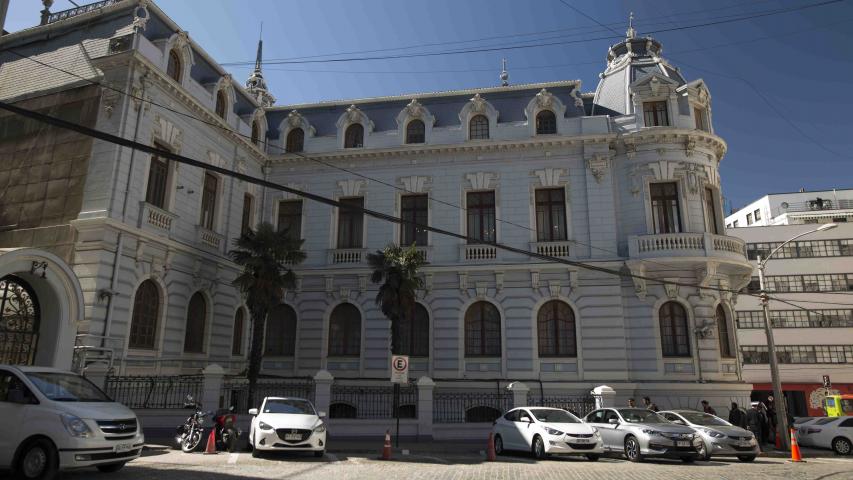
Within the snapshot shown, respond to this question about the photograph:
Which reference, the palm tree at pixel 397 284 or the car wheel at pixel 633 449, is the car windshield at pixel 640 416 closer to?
the car wheel at pixel 633 449

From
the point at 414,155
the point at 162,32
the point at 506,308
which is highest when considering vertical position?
the point at 162,32

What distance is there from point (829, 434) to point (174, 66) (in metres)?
29.2

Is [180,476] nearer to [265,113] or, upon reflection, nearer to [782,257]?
[265,113]

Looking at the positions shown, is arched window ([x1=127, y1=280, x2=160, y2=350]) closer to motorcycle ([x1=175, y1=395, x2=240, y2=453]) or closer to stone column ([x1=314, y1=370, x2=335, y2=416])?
motorcycle ([x1=175, y1=395, x2=240, y2=453])

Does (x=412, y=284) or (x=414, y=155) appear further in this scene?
(x=414, y=155)

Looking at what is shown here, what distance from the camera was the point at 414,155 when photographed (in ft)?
95.2

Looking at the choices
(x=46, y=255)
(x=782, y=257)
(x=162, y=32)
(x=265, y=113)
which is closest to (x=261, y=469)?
(x=46, y=255)

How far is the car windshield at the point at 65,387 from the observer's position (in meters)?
10.6

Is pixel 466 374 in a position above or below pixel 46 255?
below

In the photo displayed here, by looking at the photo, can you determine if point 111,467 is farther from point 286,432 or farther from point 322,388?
point 322,388

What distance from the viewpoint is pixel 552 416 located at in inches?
672

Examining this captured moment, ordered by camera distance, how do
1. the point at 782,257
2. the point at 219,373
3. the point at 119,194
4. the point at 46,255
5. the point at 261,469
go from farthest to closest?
the point at 782,257, the point at 119,194, the point at 219,373, the point at 46,255, the point at 261,469

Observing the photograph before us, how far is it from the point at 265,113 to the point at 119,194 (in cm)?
1323

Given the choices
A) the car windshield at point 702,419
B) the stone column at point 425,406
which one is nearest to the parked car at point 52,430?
the stone column at point 425,406
